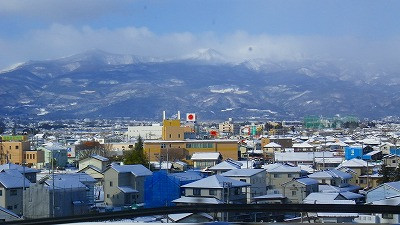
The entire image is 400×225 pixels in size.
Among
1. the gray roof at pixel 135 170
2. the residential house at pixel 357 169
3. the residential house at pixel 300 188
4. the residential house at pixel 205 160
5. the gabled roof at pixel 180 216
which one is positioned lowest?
the residential house at pixel 205 160

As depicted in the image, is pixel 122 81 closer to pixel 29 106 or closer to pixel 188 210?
pixel 29 106

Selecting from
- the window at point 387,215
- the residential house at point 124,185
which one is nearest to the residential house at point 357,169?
the residential house at point 124,185

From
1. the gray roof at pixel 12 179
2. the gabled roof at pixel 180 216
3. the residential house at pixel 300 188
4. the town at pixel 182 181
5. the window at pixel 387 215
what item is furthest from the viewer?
the residential house at pixel 300 188

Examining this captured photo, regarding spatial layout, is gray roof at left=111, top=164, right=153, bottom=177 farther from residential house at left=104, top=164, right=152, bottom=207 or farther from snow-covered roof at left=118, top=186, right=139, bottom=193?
snow-covered roof at left=118, top=186, right=139, bottom=193

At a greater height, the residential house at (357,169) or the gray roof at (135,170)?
the gray roof at (135,170)

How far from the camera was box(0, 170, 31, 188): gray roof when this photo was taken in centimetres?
571

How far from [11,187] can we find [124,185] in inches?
75.5

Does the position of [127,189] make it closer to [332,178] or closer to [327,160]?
[332,178]

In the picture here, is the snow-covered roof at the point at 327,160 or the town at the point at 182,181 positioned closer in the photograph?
the town at the point at 182,181

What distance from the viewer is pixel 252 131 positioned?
35.1 metres

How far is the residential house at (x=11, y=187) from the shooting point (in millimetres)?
4875

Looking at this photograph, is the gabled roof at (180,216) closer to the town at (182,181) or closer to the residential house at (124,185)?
the town at (182,181)

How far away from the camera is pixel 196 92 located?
4416 cm

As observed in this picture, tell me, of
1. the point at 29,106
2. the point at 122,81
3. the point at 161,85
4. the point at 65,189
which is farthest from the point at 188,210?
the point at 122,81
